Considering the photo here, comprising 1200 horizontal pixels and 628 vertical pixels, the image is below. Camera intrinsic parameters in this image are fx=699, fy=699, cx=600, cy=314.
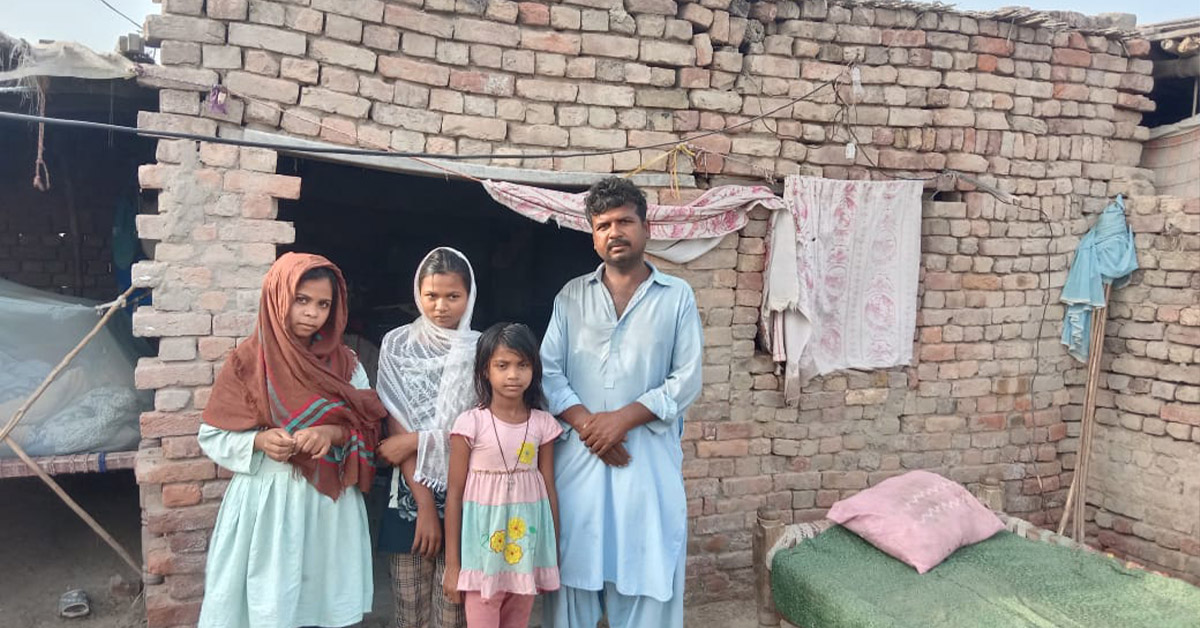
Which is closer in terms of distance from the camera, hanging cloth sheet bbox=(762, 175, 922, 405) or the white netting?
the white netting

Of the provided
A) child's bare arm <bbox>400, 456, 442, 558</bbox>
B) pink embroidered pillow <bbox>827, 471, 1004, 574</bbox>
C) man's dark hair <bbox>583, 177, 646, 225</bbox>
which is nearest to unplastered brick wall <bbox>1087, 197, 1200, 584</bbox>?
pink embroidered pillow <bbox>827, 471, 1004, 574</bbox>

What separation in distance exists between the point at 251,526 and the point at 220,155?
160 centimetres

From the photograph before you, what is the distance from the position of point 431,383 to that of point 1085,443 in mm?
4205

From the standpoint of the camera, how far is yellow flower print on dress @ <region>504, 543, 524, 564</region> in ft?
7.52

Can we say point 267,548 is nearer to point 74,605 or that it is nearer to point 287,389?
point 287,389

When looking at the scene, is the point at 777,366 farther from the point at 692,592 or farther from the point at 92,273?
the point at 92,273

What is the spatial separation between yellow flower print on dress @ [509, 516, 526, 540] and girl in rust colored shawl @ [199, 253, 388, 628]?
52 centimetres

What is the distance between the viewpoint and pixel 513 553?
2.29 metres

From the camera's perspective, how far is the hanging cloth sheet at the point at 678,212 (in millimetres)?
3325

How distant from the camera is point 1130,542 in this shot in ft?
14.1

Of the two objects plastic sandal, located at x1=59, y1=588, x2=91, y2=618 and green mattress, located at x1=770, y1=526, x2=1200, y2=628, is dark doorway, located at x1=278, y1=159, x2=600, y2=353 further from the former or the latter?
green mattress, located at x1=770, y1=526, x2=1200, y2=628

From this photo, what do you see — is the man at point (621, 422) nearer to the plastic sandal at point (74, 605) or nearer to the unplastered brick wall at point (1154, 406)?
the plastic sandal at point (74, 605)

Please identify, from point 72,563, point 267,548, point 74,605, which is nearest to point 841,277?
point 267,548

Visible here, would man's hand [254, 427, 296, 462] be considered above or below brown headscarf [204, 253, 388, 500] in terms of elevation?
below
